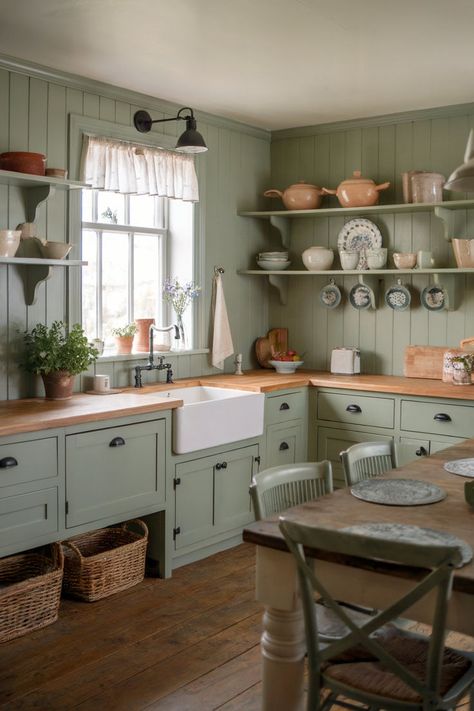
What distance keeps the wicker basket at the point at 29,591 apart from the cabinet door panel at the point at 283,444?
156 centimetres

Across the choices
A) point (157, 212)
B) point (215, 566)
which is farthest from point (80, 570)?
point (157, 212)

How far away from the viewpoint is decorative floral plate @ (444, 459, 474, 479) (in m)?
2.86

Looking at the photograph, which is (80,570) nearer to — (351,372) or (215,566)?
(215,566)

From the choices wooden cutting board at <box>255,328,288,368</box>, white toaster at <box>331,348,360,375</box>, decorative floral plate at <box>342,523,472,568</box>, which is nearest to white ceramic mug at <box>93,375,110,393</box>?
wooden cutting board at <box>255,328,288,368</box>

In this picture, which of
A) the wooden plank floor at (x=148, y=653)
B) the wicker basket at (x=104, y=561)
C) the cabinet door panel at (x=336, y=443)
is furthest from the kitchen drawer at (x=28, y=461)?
the cabinet door panel at (x=336, y=443)

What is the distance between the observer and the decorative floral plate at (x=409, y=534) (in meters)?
2.04

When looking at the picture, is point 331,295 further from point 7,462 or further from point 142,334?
point 7,462

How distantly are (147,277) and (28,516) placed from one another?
204 centimetres

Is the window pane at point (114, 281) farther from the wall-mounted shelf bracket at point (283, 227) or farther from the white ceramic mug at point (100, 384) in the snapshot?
the wall-mounted shelf bracket at point (283, 227)

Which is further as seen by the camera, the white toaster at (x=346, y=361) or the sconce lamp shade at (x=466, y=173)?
the white toaster at (x=346, y=361)

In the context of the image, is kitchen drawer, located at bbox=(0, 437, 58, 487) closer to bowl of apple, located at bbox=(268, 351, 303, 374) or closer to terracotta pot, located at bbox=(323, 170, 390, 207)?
bowl of apple, located at bbox=(268, 351, 303, 374)

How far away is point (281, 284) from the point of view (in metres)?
5.84

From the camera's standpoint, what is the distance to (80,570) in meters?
3.81

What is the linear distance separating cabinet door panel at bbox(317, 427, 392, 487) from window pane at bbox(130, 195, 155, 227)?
1.70 meters
